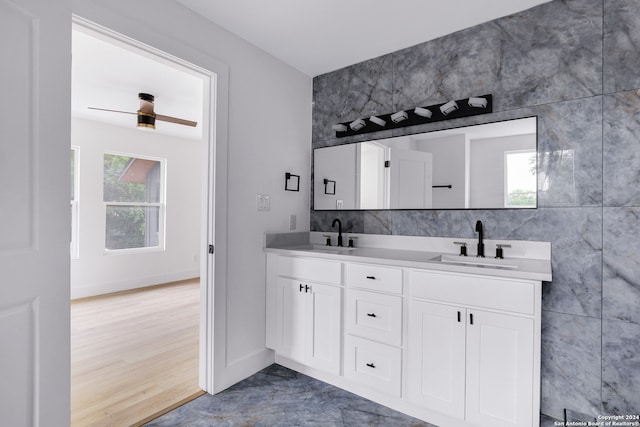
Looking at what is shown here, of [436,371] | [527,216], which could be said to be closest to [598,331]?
[527,216]

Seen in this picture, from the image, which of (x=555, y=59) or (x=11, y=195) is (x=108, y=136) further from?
(x=555, y=59)

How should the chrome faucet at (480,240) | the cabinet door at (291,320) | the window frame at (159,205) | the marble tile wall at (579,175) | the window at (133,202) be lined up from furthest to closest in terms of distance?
the window frame at (159,205), the window at (133,202), the cabinet door at (291,320), the chrome faucet at (480,240), the marble tile wall at (579,175)

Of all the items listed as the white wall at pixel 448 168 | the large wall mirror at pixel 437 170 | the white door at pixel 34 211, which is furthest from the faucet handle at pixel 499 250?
the white door at pixel 34 211

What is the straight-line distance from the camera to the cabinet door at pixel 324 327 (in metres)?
2.28

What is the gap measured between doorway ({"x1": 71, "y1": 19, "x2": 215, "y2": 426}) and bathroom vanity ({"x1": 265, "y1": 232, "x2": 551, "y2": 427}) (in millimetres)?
679

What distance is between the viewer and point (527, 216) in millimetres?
2088

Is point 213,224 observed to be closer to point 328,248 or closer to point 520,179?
point 328,248

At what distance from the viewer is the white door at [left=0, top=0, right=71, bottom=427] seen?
137 centimetres

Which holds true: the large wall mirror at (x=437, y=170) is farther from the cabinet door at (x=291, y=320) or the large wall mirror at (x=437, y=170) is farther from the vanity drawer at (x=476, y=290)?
the cabinet door at (x=291, y=320)

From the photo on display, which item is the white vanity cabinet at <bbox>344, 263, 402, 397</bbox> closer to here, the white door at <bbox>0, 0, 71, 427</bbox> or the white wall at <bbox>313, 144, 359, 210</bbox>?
the white wall at <bbox>313, 144, 359, 210</bbox>

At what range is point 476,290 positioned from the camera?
1788 millimetres

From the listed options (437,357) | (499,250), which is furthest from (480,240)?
(437,357)

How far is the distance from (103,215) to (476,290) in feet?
16.4

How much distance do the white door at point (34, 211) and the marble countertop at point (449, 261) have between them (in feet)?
4.56
